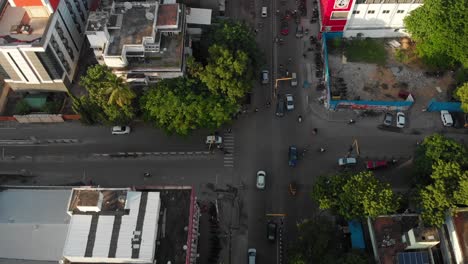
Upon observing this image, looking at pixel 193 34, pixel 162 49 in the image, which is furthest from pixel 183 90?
pixel 193 34

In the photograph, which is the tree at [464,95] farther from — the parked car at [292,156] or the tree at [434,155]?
the parked car at [292,156]

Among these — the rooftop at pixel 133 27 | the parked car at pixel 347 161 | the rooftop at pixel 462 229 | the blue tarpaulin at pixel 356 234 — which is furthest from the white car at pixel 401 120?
the rooftop at pixel 133 27

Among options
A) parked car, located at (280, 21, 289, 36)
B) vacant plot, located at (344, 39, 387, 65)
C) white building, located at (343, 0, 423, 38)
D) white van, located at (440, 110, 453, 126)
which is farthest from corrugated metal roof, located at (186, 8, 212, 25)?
white van, located at (440, 110, 453, 126)

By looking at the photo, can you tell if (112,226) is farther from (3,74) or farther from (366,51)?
(366,51)

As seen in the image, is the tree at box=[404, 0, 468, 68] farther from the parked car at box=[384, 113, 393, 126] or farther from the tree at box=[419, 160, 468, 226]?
the tree at box=[419, 160, 468, 226]

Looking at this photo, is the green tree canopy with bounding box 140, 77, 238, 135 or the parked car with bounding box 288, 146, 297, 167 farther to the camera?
the parked car with bounding box 288, 146, 297, 167

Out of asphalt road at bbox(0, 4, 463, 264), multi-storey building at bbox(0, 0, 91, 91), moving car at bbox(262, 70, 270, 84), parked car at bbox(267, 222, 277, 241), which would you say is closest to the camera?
parked car at bbox(267, 222, 277, 241)
